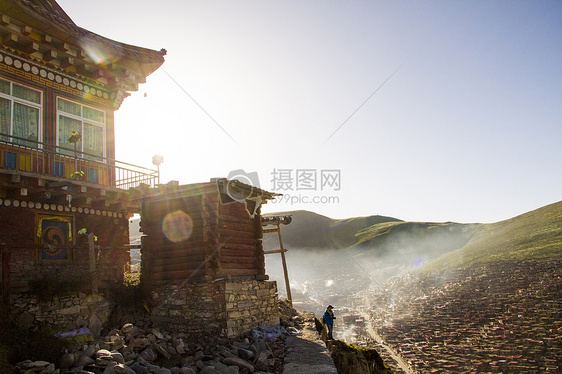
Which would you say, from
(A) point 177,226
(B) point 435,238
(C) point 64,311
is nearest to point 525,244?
(B) point 435,238

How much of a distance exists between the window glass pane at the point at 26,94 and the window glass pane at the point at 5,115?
0.40 meters

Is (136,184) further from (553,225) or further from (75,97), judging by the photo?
(553,225)

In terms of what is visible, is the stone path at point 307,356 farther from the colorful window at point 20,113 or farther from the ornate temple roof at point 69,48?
the ornate temple roof at point 69,48

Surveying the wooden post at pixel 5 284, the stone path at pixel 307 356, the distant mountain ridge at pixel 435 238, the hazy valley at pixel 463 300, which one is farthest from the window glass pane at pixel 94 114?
the hazy valley at pixel 463 300

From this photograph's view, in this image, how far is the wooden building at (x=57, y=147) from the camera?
38.9 ft

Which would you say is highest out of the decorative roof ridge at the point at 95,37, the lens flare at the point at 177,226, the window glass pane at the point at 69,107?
the decorative roof ridge at the point at 95,37

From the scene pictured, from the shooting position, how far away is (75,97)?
14.4 m

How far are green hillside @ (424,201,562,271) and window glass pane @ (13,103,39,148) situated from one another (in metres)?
31.2

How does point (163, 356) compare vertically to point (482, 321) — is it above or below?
above

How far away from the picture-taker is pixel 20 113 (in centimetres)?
1270

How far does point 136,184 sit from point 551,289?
76.9 feet

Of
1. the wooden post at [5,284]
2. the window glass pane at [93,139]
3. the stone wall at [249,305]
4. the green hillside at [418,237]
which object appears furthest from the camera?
the green hillside at [418,237]

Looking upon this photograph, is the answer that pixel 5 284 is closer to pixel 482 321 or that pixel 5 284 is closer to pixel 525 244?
pixel 482 321

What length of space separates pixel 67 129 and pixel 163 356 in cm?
878
